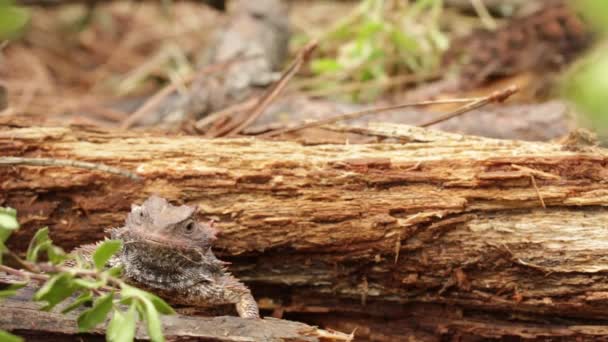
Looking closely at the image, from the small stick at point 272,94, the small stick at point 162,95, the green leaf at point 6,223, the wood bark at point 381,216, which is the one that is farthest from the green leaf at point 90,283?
the small stick at point 162,95

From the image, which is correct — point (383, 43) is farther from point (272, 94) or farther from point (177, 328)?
point (177, 328)

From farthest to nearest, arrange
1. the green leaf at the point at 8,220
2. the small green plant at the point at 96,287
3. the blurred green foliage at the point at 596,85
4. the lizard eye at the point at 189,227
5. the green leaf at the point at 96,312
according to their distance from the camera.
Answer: the lizard eye at the point at 189,227
the green leaf at the point at 96,312
the small green plant at the point at 96,287
the green leaf at the point at 8,220
the blurred green foliage at the point at 596,85

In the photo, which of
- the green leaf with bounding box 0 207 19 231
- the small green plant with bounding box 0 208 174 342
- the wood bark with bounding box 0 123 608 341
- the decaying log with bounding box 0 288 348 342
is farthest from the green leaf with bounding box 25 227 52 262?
the wood bark with bounding box 0 123 608 341

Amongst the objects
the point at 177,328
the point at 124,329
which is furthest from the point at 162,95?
the point at 124,329

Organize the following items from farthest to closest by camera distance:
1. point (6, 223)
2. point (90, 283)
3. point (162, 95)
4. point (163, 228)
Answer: point (162, 95)
point (163, 228)
point (90, 283)
point (6, 223)

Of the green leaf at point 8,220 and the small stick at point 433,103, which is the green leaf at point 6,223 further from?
the small stick at point 433,103

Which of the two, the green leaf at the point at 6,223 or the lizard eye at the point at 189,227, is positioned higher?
the green leaf at the point at 6,223

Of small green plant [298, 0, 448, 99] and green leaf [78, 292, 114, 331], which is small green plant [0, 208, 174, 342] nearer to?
green leaf [78, 292, 114, 331]
